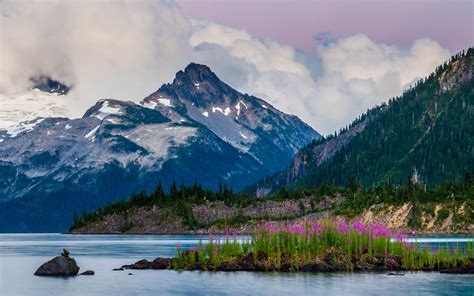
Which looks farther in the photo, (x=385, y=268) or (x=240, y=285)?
(x=385, y=268)

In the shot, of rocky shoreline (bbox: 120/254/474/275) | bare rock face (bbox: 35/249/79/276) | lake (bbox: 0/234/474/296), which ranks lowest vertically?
lake (bbox: 0/234/474/296)

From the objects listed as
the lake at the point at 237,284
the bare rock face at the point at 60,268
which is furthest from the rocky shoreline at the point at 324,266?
the bare rock face at the point at 60,268

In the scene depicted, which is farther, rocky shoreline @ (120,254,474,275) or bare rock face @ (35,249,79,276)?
bare rock face @ (35,249,79,276)

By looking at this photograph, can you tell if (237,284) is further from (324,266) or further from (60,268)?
(60,268)

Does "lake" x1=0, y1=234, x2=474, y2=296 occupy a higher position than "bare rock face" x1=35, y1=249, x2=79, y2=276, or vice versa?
"bare rock face" x1=35, y1=249, x2=79, y2=276

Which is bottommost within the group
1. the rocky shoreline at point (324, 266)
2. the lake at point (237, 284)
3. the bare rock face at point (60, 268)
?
the lake at point (237, 284)

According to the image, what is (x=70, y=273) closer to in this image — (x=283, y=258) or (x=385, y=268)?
(x=283, y=258)

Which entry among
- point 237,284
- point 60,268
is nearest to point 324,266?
point 237,284

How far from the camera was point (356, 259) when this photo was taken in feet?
325

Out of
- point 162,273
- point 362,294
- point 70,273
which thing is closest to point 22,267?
point 70,273

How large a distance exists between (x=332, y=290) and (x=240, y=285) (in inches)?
391

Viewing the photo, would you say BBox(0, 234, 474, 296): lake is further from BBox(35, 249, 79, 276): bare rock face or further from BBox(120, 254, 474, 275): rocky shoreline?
BBox(120, 254, 474, 275): rocky shoreline

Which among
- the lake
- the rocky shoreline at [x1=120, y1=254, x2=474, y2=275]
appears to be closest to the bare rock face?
the lake

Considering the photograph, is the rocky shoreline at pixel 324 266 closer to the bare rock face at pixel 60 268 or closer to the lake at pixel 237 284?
the lake at pixel 237 284
